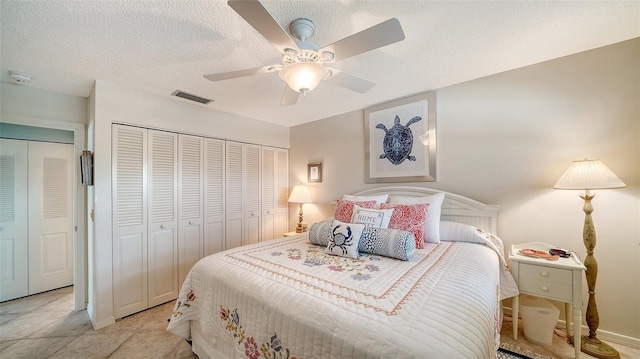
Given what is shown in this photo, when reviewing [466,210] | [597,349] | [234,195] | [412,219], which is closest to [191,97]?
[234,195]

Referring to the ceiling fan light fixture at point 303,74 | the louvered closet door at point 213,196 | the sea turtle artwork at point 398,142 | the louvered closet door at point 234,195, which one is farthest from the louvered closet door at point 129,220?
the sea turtle artwork at point 398,142

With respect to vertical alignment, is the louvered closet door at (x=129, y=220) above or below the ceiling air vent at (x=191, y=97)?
below

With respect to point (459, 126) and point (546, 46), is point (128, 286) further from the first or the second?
point (546, 46)

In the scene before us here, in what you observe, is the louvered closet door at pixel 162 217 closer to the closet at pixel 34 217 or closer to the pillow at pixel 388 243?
the closet at pixel 34 217

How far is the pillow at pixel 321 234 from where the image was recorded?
2.09 meters

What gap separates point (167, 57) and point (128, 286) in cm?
225

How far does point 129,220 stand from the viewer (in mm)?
2451

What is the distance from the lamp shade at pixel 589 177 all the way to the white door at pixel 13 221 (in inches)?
214

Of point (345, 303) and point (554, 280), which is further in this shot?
point (554, 280)

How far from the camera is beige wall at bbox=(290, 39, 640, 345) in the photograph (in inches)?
70.8

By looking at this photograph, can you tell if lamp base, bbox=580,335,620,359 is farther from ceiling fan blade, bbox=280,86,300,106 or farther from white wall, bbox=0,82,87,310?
white wall, bbox=0,82,87,310

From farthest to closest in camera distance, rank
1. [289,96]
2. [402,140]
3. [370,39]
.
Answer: [402,140]
[289,96]
[370,39]

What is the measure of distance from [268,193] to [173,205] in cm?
134

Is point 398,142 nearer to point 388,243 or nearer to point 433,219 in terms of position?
point 433,219
